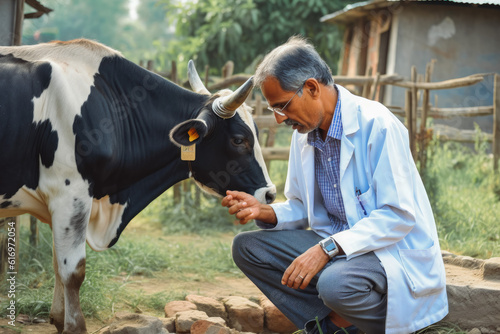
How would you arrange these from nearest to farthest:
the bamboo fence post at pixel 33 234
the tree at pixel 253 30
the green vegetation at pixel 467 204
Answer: the bamboo fence post at pixel 33 234 < the green vegetation at pixel 467 204 < the tree at pixel 253 30

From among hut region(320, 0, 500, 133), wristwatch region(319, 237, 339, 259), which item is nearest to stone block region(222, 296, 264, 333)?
wristwatch region(319, 237, 339, 259)

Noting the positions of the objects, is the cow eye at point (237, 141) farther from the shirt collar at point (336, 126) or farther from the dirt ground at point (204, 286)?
the dirt ground at point (204, 286)

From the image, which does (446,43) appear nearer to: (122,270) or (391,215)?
(122,270)

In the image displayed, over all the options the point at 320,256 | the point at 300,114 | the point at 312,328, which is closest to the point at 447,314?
the point at 312,328

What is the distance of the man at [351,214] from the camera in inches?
109

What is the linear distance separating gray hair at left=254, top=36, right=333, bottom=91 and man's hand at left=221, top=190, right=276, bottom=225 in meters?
0.67

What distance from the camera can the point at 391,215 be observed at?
2.76 m

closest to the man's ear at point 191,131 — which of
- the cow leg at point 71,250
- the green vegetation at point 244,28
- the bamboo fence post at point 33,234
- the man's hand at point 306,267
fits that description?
the cow leg at point 71,250

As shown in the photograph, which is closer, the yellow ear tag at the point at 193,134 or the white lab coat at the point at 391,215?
the white lab coat at the point at 391,215

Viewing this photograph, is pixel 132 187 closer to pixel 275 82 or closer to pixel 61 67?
pixel 61 67

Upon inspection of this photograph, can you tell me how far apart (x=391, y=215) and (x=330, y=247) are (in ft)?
1.06

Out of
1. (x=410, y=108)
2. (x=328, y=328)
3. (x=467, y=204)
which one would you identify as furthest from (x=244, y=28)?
(x=328, y=328)

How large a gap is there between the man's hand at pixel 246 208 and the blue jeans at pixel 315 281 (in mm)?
111

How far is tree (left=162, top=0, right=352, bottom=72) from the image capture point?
55.3ft
